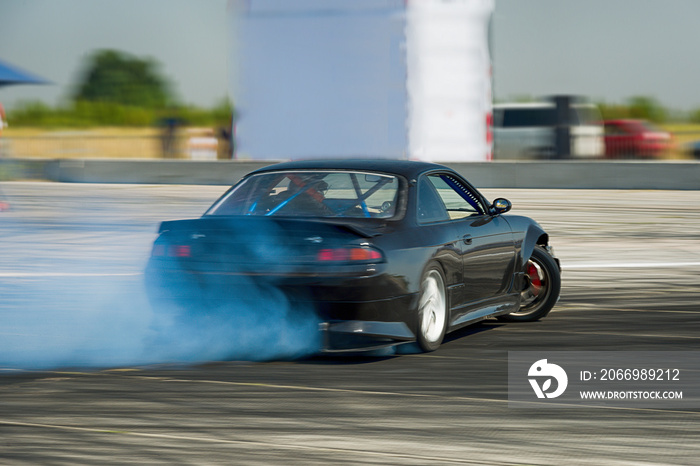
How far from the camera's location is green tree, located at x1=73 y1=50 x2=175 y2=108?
100 meters

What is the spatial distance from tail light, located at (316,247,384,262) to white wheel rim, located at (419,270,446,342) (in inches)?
19.5

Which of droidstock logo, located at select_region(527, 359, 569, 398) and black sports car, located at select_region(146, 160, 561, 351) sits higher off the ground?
black sports car, located at select_region(146, 160, 561, 351)

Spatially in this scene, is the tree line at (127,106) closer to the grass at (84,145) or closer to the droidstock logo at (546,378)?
the grass at (84,145)

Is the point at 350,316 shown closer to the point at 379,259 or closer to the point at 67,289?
the point at 379,259

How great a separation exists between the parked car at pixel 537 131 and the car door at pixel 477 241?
66.8ft

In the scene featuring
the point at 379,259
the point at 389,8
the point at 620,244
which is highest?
the point at 389,8

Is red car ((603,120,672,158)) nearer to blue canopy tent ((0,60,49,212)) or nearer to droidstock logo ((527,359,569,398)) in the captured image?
blue canopy tent ((0,60,49,212))

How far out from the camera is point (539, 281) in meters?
8.91

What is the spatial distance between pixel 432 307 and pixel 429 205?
0.77 m

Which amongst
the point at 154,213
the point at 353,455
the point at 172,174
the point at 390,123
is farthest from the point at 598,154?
the point at 353,455

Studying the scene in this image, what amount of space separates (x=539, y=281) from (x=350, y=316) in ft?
8.52

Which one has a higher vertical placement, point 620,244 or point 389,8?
point 389,8

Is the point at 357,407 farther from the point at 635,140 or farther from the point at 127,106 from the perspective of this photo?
the point at 127,106

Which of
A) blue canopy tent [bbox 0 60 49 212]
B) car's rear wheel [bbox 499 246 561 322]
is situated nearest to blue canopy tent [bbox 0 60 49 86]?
blue canopy tent [bbox 0 60 49 212]
